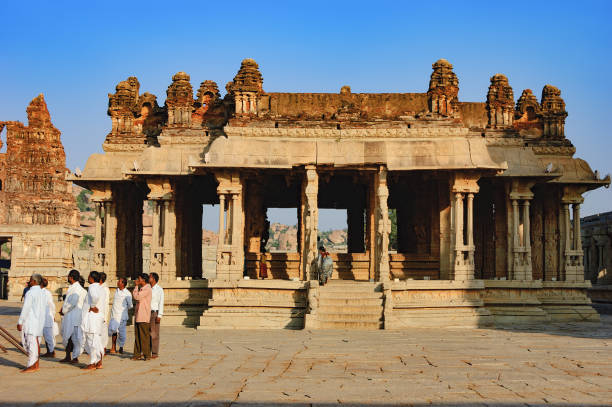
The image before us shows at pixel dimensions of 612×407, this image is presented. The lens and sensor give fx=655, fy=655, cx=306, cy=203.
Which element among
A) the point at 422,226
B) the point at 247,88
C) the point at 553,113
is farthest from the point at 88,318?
the point at 553,113

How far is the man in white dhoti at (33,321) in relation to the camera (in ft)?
30.9

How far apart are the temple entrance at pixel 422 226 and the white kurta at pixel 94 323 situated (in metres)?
11.1

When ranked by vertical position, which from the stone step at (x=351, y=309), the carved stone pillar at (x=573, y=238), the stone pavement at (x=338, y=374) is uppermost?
the carved stone pillar at (x=573, y=238)

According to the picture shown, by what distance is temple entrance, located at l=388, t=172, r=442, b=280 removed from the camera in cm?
2025

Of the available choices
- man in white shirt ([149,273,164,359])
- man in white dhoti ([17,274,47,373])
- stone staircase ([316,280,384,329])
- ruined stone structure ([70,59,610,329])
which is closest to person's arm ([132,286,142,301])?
man in white shirt ([149,273,164,359])

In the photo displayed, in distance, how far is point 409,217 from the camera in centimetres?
2392

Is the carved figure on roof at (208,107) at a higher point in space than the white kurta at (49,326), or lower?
higher

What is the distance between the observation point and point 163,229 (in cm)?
2062

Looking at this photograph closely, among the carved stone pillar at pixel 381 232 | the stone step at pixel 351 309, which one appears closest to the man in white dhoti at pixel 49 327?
the stone step at pixel 351 309

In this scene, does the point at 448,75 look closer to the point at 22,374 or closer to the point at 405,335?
the point at 405,335

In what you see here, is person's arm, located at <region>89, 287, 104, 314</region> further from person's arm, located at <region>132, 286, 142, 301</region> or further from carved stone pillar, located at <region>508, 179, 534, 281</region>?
carved stone pillar, located at <region>508, 179, 534, 281</region>

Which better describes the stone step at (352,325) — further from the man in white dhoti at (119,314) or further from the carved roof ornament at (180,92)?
the carved roof ornament at (180,92)

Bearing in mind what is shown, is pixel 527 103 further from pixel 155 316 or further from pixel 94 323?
pixel 94 323

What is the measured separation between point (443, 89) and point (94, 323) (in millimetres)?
13812
